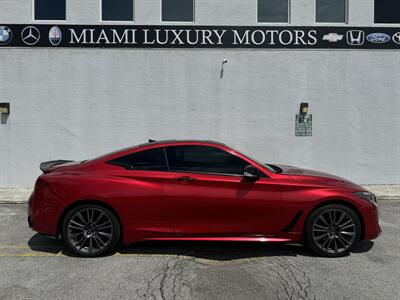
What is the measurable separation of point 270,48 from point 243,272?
7332 millimetres

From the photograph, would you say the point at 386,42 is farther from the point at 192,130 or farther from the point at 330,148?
the point at 192,130

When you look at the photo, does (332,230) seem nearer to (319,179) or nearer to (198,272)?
(319,179)

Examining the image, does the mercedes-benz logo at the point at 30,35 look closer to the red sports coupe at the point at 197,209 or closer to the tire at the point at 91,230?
the red sports coupe at the point at 197,209

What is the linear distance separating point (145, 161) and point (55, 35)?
6662mm

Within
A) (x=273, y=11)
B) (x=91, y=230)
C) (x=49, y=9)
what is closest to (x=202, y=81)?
(x=273, y=11)

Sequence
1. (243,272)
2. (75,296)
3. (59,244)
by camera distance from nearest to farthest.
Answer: (75,296) → (243,272) → (59,244)

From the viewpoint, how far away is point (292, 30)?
1058cm

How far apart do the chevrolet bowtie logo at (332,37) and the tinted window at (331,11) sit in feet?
1.50

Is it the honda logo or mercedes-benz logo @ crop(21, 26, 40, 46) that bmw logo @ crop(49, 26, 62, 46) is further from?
the honda logo

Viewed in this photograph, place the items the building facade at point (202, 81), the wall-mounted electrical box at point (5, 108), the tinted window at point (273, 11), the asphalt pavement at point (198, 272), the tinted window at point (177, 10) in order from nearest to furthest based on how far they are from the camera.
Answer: the asphalt pavement at point (198, 272), the wall-mounted electrical box at point (5, 108), the building facade at point (202, 81), the tinted window at point (177, 10), the tinted window at point (273, 11)

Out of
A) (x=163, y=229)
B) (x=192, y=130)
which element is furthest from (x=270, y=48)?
(x=163, y=229)

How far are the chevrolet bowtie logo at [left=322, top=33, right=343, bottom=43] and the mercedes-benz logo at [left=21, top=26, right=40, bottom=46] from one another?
7543 mm

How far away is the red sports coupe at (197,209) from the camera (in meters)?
5.10

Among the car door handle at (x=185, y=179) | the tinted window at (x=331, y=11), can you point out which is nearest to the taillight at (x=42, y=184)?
the car door handle at (x=185, y=179)
